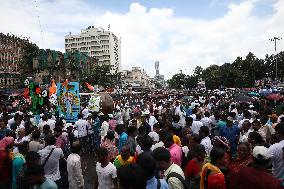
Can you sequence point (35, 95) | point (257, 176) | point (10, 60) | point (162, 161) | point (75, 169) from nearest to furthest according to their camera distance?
point (257, 176) → point (162, 161) → point (75, 169) → point (35, 95) → point (10, 60)

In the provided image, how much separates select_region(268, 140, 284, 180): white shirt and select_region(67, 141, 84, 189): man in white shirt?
11.9 ft

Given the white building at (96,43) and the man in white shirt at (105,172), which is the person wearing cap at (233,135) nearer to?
the man in white shirt at (105,172)

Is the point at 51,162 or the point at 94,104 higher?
the point at 94,104

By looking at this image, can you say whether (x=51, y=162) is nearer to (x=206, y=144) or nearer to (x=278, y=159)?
(x=206, y=144)

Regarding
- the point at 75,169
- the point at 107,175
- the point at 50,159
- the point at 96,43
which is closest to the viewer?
the point at 107,175

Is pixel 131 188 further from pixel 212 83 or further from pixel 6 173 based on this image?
pixel 212 83

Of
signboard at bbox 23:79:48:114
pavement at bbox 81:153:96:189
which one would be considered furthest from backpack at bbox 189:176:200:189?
signboard at bbox 23:79:48:114

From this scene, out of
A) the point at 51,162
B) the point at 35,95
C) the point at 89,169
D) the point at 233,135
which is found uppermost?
the point at 35,95

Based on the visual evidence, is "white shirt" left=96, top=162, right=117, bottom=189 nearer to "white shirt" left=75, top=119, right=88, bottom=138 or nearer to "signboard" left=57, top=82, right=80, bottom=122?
"white shirt" left=75, top=119, right=88, bottom=138

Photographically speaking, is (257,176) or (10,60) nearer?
(257,176)

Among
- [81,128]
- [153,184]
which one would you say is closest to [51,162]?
[153,184]

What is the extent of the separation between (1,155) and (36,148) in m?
1.02

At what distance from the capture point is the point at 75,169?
730 cm

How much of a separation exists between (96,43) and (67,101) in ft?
532
